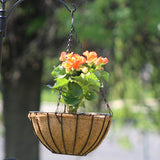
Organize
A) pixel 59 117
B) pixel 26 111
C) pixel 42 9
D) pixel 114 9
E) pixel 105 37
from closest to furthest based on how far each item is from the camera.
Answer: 1. pixel 59 117
2. pixel 105 37
3. pixel 114 9
4. pixel 42 9
5. pixel 26 111

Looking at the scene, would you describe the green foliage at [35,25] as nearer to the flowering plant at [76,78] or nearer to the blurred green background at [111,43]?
the blurred green background at [111,43]

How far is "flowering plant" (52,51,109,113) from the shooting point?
1.79 m

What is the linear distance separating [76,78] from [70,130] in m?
0.26

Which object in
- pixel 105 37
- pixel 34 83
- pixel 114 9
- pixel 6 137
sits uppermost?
pixel 114 9

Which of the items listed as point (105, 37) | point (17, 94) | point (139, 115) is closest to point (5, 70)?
point (17, 94)

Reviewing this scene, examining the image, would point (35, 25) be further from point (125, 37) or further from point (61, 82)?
point (61, 82)

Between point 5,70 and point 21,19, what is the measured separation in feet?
2.40

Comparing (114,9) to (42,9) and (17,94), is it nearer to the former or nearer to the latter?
(42,9)

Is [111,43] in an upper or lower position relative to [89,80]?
upper

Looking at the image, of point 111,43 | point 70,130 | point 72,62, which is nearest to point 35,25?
point 111,43

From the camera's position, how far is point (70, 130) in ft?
5.69

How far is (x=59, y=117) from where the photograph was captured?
1.73m

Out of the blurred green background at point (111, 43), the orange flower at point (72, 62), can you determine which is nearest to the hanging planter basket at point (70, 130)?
the orange flower at point (72, 62)

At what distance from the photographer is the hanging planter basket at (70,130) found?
1.73 meters
